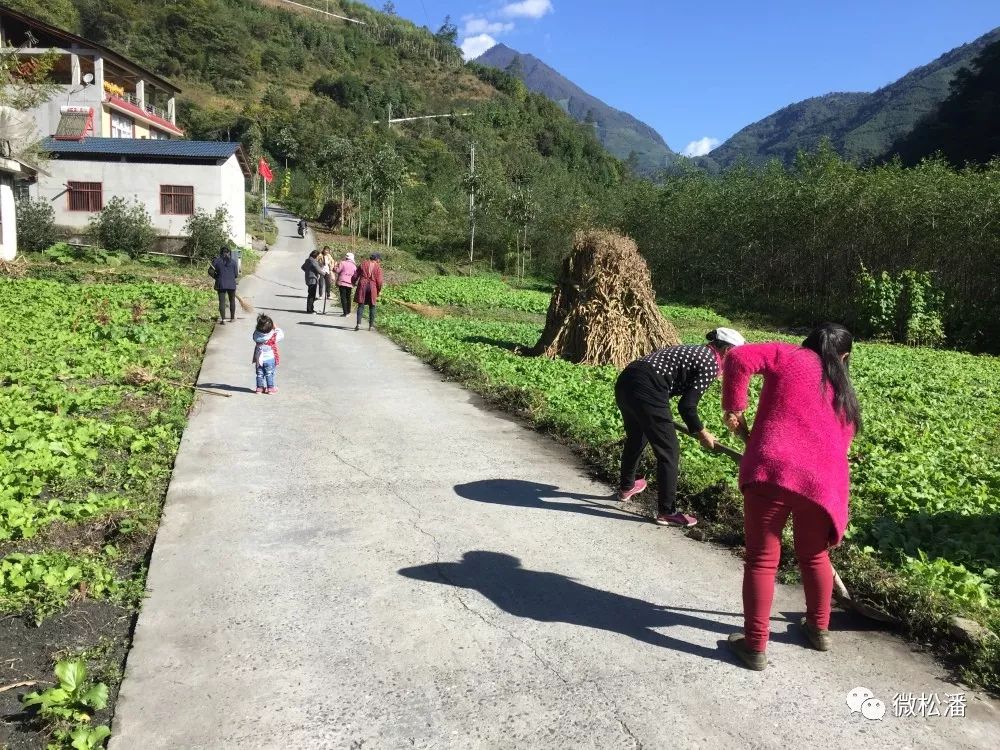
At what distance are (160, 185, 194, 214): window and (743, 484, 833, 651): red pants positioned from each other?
3160 cm

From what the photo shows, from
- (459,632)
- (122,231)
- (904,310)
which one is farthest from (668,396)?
(122,231)

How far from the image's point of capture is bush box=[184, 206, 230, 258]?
27703mm

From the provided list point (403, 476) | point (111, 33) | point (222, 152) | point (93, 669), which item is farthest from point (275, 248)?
point (111, 33)

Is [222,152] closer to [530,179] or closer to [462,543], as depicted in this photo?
[530,179]

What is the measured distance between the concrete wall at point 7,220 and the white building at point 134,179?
18.3 feet

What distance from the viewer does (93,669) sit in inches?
137

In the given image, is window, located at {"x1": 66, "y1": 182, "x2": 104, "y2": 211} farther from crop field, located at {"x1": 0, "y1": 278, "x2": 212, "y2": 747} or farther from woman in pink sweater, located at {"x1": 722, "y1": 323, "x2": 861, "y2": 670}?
woman in pink sweater, located at {"x1": 722, "y1": 323, "x2": 861, "y2": 670}

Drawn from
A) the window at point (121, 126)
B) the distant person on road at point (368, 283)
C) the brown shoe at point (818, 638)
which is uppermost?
the window at point (121, 126)

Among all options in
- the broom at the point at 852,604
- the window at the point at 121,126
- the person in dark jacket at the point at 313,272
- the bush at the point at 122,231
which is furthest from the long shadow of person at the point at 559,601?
the window at the point at 121,126

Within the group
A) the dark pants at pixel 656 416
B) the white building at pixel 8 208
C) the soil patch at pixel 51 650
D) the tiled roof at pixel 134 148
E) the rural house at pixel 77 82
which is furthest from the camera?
the rural house at pixel 77 82

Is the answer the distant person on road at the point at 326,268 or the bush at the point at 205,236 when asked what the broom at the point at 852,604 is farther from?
the bush at the point at 205,236

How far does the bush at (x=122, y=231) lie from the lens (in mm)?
27141

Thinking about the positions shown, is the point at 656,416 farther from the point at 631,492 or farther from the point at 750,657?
the point at 750,657

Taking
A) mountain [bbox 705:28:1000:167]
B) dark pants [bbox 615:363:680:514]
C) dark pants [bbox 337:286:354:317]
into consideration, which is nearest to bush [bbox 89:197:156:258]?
dark pants [bbox 337:286:354:317]
